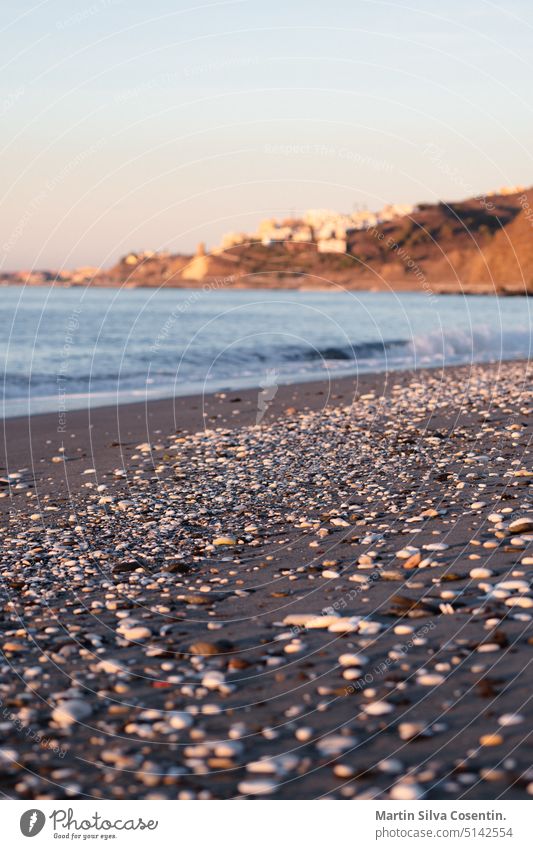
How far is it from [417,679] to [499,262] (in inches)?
4709

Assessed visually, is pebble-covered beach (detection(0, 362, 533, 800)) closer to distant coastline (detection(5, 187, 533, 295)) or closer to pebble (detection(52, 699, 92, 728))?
pebble (detection(52, 699, 92, 728))

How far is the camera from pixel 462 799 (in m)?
3.76

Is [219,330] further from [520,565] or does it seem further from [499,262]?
[499,262]

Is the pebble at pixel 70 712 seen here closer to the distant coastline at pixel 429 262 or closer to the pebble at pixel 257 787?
the pebble at pixel 257 787

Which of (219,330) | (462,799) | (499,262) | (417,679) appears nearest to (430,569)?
(417,679)

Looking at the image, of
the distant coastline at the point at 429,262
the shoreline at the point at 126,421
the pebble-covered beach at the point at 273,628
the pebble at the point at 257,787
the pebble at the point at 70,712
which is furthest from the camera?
the distant coastline at the point at 429,262
